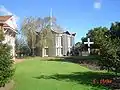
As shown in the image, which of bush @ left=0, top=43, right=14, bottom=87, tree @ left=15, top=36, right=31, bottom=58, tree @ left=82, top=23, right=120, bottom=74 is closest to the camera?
bush @ left=0, top=43, right=14, bottom=87

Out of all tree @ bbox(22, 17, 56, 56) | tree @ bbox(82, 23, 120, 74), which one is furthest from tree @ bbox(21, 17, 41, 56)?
tree @ bbox(82, 23, 120, 74)

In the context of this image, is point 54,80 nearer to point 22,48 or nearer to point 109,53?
point 109,53

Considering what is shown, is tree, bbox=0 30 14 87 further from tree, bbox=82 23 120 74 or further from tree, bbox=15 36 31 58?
tree, bbox=15 36 31 58

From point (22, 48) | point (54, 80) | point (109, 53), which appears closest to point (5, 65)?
point (54, 80)

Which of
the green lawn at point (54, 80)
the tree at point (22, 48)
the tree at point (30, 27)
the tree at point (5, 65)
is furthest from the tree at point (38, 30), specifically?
the tree at point (5, 65)

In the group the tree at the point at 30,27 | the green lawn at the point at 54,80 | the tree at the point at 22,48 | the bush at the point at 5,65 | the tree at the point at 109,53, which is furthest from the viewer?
the tree at the point at 22,48

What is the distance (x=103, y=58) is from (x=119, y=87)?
194 inches

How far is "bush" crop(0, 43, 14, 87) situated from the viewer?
1812cm

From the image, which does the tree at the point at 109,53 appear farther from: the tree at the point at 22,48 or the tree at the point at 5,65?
the tree at the point at 22,48

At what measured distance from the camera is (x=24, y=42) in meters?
77.9

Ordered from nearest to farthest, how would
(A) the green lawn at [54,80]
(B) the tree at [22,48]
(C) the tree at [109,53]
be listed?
(A) the green lawn at [54,80] < (C) the tree at [109,53] < (B) the tree at [22,48]

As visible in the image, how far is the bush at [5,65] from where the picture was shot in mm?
18125

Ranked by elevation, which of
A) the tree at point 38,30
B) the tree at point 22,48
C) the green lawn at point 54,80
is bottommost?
the green lawn at point 54,80

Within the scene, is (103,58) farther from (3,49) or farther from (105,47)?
(3,49)
